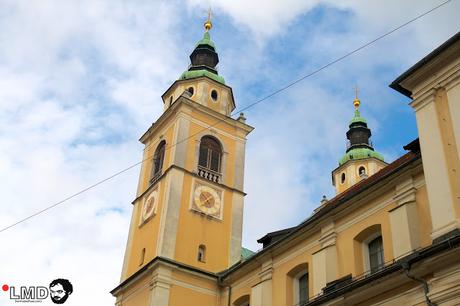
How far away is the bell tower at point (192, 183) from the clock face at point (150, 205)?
0.03 metres

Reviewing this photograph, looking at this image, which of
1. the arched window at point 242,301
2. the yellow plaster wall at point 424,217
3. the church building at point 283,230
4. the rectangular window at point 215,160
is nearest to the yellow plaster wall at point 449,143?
the church building at point 283,230

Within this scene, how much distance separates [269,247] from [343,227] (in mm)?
3822

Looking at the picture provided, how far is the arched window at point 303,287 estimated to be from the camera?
20328mm

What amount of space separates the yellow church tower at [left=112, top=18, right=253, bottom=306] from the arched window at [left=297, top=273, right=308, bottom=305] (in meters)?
6.34

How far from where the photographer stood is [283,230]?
23156 mm

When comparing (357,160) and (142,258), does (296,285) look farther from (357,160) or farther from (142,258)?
(357,160)

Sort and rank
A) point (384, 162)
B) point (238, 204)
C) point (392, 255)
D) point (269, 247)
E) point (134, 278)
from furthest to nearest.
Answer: point (384, 162)
point (238, 204)
point (134, 278)
point (269, 247)
point (392, 255)

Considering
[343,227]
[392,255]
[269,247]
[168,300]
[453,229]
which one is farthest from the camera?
[168,300]

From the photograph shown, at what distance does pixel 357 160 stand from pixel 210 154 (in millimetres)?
17310

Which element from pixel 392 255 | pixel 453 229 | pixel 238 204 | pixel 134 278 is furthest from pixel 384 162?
pixel 453 229

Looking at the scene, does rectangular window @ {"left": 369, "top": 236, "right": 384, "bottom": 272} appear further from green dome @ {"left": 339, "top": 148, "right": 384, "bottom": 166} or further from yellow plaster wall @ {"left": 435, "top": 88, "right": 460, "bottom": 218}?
green dome @ {"left": 339, "top": 148, "right": 384, "bottom": 166}

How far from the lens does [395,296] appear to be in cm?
1528

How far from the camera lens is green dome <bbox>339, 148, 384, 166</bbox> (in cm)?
4416

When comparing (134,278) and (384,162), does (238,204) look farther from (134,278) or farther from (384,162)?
(384,162)
